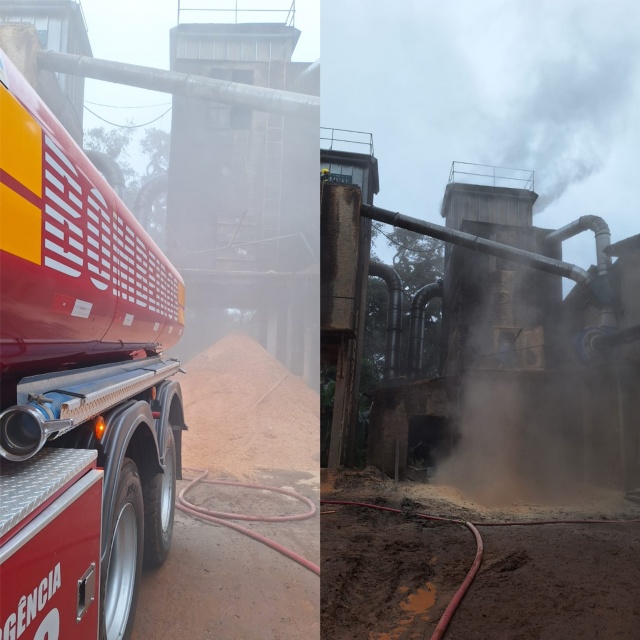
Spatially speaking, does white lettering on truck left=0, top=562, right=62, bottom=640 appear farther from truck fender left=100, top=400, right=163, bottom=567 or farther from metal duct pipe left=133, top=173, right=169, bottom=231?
metal duct pipe left=133, top=173, right=169, bottom=231

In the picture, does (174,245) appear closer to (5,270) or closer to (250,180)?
(250,180)

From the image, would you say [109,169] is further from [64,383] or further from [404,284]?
[404,284]

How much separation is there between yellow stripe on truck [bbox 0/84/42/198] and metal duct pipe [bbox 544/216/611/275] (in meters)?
3.35

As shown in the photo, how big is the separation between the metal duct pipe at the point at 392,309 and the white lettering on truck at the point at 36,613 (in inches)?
→ 123

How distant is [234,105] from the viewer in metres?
2.21

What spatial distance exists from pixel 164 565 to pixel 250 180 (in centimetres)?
185

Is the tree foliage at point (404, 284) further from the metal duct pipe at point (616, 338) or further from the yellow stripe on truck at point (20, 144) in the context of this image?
the yellow stripe on truck at point (20, 144)

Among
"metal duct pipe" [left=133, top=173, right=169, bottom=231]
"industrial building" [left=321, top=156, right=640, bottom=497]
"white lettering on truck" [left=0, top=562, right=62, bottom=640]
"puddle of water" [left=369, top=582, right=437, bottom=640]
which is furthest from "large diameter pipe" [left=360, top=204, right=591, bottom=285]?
"white lettering on truck" [left=0, top=562, right=62, bottom=640]

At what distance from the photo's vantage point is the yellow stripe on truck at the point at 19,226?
3.75 feet

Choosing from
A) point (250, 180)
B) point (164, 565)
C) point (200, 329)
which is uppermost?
point (250, 180)

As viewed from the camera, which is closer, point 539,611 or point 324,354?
point 539,611

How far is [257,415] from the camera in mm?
2439

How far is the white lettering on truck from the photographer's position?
1102 mm

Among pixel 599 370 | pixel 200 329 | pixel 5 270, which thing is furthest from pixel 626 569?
pixel 5 270
